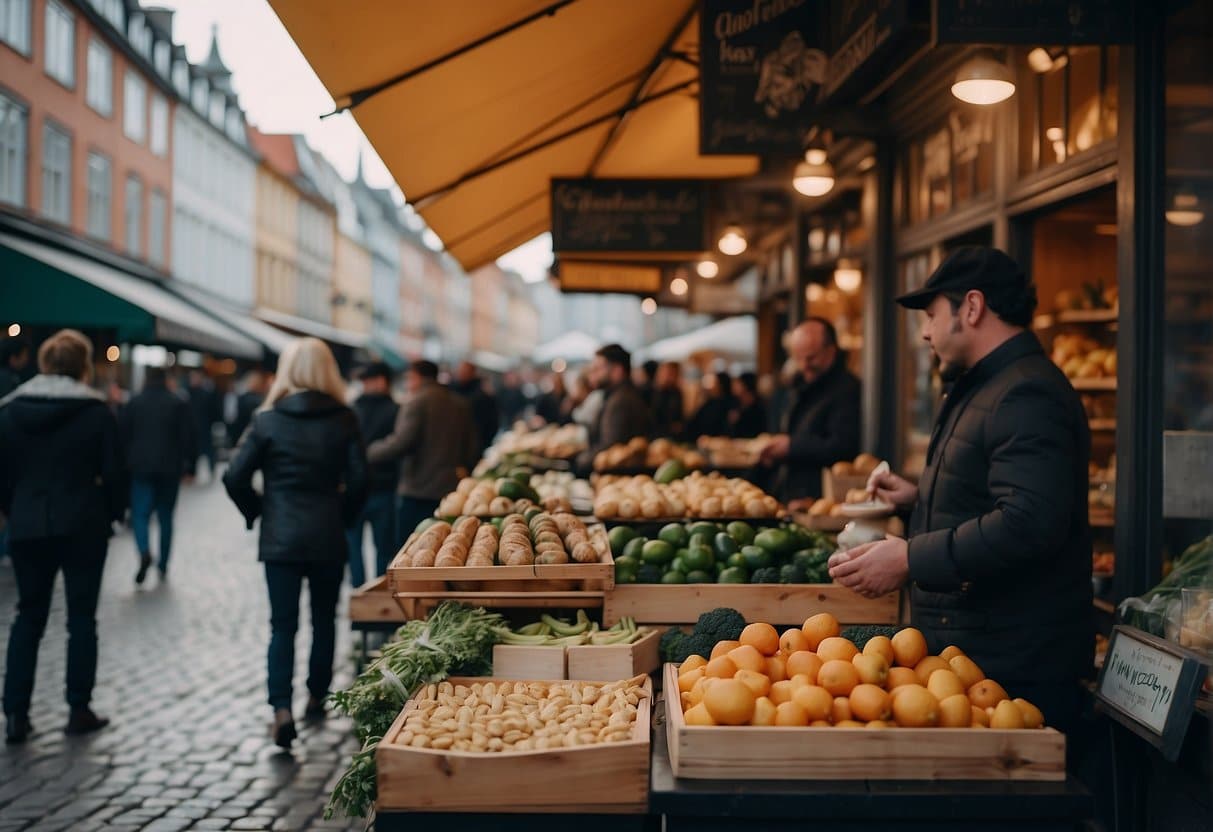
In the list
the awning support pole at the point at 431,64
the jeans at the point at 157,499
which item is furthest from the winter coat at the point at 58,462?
the jeans at the point at 157,499

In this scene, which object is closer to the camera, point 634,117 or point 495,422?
point 634,117

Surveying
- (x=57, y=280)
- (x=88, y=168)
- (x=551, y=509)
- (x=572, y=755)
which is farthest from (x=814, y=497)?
(x=88, y=168)

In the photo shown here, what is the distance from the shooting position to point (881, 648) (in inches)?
136

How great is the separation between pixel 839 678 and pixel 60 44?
93.6 feet

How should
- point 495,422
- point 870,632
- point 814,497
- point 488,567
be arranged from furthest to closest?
point 495,422, point 814,497, point 488,567, point 870,632

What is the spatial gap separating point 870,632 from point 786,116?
352cm

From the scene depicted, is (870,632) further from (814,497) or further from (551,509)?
(814,497)

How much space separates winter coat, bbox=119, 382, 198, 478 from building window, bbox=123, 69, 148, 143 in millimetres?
22044

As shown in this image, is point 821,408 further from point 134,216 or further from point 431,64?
point 134,216

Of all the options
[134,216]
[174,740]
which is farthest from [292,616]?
[134,216]

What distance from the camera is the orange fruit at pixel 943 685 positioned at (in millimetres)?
3178

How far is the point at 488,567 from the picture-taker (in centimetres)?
463

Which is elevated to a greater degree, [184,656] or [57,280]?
[57,280]

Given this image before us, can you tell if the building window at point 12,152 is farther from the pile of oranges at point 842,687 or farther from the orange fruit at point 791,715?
the orange fruit at point 791,715
